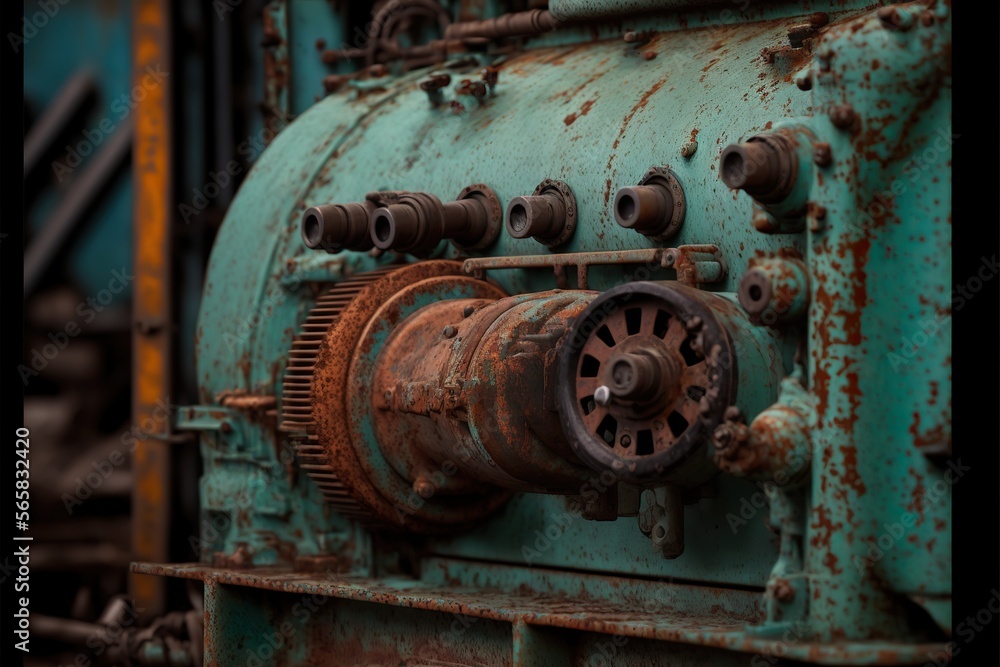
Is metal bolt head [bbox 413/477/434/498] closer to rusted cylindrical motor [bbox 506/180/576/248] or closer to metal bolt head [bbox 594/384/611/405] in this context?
rusted cylindrical motor [bbox 506/180/576/248]

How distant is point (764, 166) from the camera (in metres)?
3.81

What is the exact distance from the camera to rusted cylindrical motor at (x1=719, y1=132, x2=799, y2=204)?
3809 mm

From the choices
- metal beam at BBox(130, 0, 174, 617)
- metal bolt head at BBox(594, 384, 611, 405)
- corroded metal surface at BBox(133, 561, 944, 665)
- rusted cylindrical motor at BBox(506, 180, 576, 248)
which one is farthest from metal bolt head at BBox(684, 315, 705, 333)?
metal beam at BBox(130, 0, 174, 617)

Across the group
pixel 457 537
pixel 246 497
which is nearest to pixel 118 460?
pixel 246 497

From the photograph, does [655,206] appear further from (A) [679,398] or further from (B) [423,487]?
(B) [423,487]

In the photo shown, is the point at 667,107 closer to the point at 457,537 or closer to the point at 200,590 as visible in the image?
the point at 457,537

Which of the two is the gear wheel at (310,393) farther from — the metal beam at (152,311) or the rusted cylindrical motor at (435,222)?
the metal beam at (152,311)

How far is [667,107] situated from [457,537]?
158cm

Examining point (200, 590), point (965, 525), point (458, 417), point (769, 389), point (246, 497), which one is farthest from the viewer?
point (200, 590)

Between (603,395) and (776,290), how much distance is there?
1.69 ft

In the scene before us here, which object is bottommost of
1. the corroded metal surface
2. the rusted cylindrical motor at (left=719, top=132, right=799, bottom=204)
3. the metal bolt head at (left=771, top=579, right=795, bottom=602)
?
the corroded metal surface

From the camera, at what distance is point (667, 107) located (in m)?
4.74

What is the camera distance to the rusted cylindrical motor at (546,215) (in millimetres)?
4832

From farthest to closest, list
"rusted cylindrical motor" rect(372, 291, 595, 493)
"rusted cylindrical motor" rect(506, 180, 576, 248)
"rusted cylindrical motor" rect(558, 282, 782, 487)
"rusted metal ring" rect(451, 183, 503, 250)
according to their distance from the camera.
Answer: "rusted metal ring" rect(451, 183, 503, 250) < "rusted cylindrical motor" rect(506, 180, 576, 248) < "rusted cylindrical motor" rect(372, 291, 595, 493) < "rusted cylindrical motor" rect(558, 282, 782, 487)
